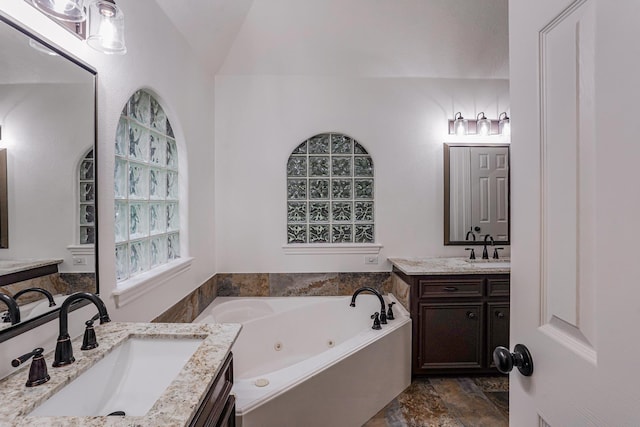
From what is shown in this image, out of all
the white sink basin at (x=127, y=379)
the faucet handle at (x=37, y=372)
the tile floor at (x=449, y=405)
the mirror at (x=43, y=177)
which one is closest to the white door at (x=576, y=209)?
the white sink basin at (x=127, y=379)

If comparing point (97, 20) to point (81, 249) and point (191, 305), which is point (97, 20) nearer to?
point (81, 249)

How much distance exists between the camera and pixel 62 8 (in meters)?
1.04

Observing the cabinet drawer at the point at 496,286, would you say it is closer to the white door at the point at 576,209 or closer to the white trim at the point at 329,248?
the white trim at the point at 329,248

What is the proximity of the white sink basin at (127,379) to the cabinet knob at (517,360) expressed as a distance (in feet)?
Answer: 3.32

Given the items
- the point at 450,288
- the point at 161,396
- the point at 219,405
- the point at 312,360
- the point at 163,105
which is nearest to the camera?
the point at 161,396

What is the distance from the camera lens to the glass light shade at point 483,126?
307 cm

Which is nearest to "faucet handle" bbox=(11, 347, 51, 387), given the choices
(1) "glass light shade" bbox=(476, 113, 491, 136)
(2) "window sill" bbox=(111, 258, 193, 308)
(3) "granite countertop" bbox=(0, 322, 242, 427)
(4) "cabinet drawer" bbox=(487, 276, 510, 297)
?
(3) "granite countertop" bbox=(0, 322, 242, 427)

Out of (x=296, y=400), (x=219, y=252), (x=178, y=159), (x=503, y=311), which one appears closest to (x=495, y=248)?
(x=503, y=311)

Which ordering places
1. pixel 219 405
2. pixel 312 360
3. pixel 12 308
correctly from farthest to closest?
pixel 312 360 < pixel 219 405 < pixel 12 308

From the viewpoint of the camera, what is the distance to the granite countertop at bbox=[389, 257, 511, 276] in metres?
2.53

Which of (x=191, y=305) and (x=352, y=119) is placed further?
(x=352, y=119)

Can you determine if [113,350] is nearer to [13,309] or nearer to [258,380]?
[13,309]

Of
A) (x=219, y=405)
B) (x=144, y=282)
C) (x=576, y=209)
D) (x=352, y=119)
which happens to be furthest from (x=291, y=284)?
(x=576, y=209)

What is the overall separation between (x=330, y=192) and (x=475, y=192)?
4.62ft
